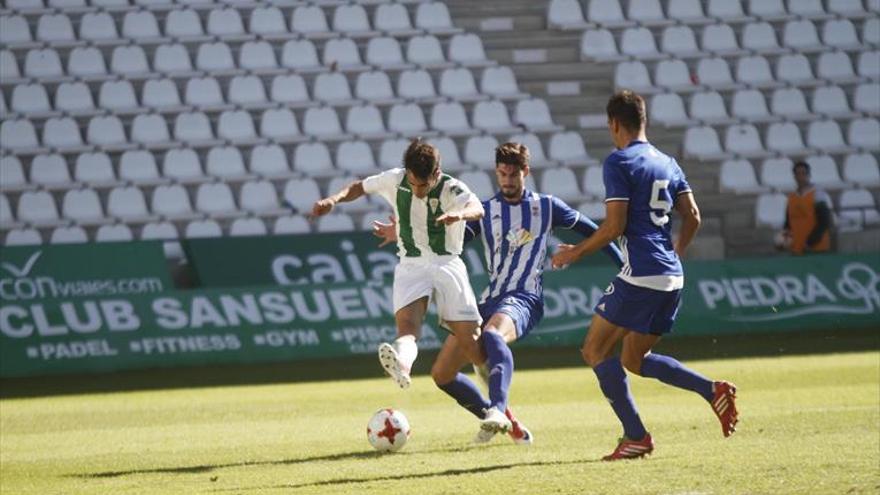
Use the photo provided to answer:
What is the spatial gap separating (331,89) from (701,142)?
5403mm

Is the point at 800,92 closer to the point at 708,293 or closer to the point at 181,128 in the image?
the point at 708,293

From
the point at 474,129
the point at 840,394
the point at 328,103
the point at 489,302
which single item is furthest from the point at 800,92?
the point at 489,302

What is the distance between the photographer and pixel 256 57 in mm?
22234

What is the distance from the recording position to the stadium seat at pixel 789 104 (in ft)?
77.2

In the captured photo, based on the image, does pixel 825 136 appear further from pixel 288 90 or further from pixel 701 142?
pixel 288 90

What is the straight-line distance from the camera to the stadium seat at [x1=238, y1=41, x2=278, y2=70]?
22.2 meters

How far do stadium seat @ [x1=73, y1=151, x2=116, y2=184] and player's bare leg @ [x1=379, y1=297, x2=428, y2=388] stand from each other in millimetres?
11686

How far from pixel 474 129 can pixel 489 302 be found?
468 inches

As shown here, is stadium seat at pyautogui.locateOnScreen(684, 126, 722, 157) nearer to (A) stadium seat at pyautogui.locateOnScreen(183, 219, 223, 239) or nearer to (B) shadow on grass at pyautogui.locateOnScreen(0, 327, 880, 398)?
(B) shadow on grass at pyautogui.locateOnScreen(0, 327, 880, 398)

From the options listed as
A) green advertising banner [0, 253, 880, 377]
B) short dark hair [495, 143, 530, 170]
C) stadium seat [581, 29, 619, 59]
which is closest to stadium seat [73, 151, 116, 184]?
green advertising banner [0, 253, 880, 377]

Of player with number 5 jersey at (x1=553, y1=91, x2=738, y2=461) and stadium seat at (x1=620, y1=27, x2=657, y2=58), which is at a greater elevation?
player with number 5 jersey at (x1=553, y1=91, x2=738, y2=461)

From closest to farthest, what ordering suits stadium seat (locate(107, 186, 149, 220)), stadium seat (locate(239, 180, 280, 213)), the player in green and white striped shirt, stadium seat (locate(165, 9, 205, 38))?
the player in green and white striped shirt
stadium seat (locate(107, 186, 149, 220))
stadium seat (locate(239, 180, 280, 213))
stadium seat (locate(165, 9, 205, 38))

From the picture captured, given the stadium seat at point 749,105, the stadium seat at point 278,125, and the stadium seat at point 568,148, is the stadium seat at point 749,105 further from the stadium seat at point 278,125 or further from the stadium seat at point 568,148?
the stadium seat at point 278,125

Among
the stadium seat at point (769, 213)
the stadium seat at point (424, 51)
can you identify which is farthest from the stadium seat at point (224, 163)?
the stadium seat at point (769, 213)
